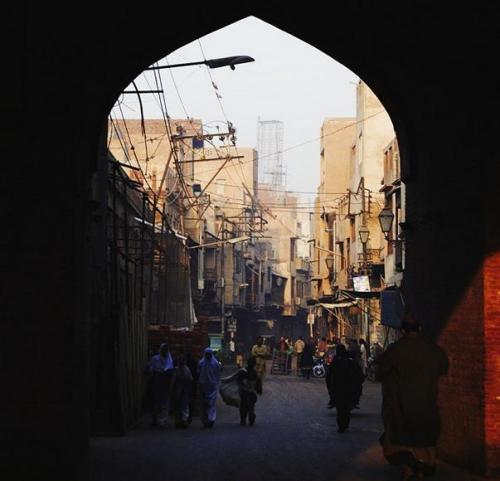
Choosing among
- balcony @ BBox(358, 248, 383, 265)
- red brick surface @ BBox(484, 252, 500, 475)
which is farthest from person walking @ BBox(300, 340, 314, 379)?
red brick surface @ BBox(484, 252, 500, 475)

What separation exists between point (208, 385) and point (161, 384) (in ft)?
2.66

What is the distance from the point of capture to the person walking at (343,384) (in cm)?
1675

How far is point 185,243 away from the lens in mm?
40719

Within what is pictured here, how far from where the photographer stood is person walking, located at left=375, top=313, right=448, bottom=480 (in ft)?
28.3

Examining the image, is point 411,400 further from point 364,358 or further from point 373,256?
point 373,256

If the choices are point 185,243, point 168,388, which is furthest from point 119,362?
point 185,243

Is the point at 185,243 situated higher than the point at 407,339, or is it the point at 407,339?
the point at 185,243

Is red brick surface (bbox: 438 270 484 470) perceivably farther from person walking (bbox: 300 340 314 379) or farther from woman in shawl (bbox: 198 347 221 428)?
person walking (bbox: 300 340 314 379)

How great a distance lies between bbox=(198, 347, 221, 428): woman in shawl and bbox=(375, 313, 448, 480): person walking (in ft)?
29.6

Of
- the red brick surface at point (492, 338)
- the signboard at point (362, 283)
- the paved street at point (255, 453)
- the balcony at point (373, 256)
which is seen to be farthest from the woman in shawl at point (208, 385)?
the balcony at point (373, 256)

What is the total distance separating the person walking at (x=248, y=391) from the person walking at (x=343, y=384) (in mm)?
1210

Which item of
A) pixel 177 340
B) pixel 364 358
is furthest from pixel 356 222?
pixel 177 340

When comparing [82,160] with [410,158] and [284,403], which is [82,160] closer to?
[410,158]

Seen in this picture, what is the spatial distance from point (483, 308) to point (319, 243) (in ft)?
177
